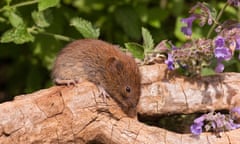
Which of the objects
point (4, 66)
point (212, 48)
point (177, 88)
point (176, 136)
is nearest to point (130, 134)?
point (176, 136)

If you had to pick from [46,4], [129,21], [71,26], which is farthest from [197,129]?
[71,26]

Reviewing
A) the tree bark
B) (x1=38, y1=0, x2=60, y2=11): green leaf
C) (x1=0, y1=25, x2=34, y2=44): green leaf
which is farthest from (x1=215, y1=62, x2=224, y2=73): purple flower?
(x1=0, y1=25, x2=34, y2=44): green leaf

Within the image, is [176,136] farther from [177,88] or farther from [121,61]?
[121,61]

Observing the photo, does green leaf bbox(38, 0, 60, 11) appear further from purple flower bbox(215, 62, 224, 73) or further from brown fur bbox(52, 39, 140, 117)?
purple flower bbox(215, 62, 224, 73)

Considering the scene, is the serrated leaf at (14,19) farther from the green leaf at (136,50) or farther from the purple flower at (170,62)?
the purple flower at (170,62)

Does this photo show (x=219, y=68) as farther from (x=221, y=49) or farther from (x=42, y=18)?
(x=42, y=18)
